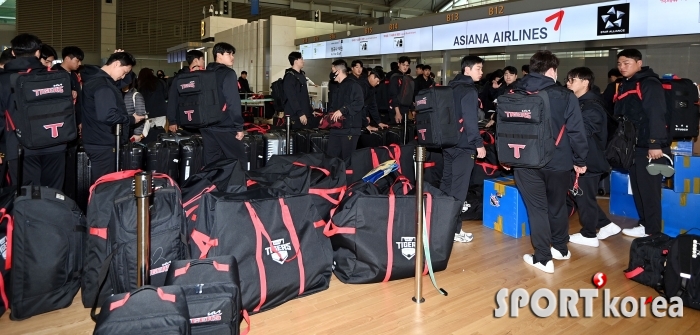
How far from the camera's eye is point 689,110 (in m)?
4.64

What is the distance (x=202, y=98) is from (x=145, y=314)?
9.66ft

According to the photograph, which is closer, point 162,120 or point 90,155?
point 90,155

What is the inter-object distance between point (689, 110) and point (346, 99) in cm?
330

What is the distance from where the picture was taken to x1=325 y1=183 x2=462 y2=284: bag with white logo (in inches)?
135

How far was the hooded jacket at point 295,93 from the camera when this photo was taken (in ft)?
20.9

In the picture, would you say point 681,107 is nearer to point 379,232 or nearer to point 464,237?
point 464,237

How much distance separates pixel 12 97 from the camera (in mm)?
3725

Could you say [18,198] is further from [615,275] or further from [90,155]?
[615,275]

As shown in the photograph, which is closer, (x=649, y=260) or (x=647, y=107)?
(x=649, y=260)

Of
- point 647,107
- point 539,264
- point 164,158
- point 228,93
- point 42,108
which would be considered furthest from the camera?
point 164,158

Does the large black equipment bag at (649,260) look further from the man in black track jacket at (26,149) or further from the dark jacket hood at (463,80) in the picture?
the man in black track jacket at (26,149)

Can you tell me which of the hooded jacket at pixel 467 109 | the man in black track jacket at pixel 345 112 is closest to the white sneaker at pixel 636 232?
the hooded jacket at pixel 467 109

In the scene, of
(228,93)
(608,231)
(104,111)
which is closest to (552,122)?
(608,231)

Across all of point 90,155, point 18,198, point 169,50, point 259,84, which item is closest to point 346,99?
point 90,155
